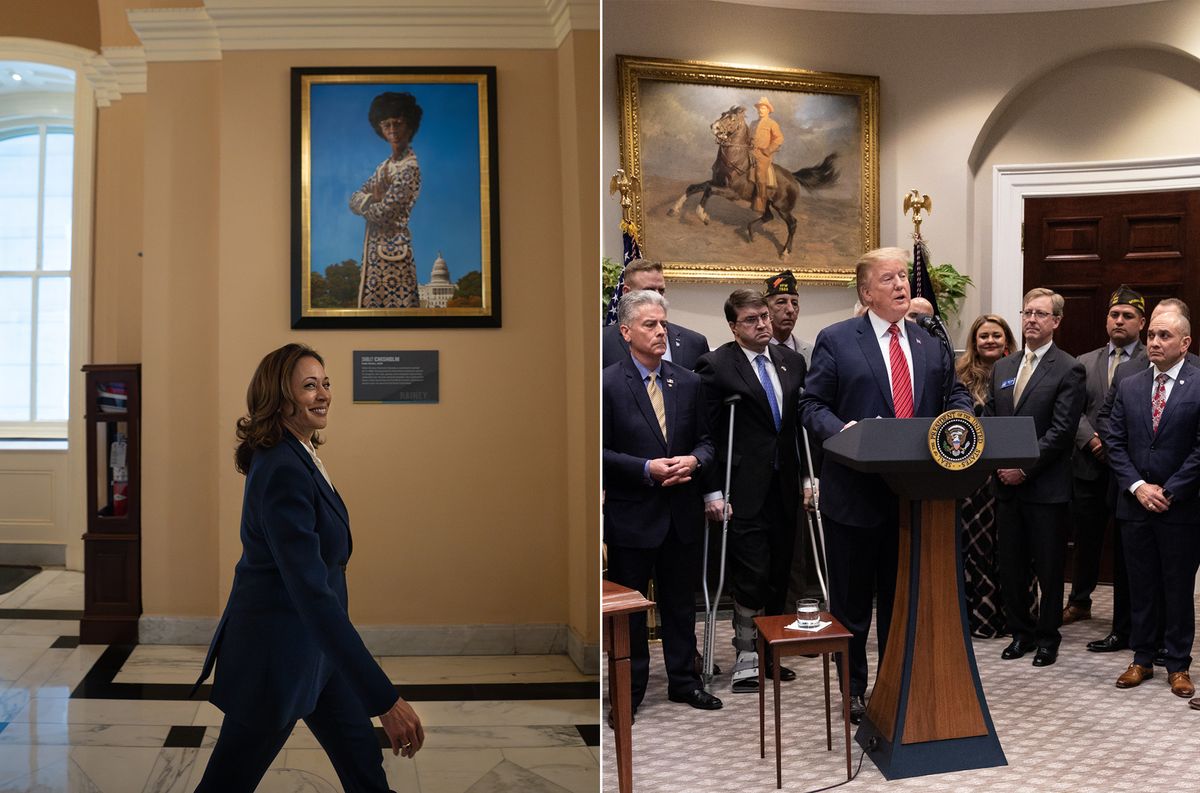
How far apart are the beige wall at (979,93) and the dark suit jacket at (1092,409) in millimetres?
1969

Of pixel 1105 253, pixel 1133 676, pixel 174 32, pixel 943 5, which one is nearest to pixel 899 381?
pixel 1133 676

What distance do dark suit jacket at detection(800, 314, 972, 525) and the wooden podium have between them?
0.71 ft

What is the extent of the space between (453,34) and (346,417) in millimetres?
605

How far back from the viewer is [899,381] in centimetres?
385

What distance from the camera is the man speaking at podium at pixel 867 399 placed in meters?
3.83

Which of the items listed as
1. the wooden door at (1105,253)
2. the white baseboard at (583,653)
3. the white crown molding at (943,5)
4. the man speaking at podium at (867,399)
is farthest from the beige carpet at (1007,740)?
the white crown molding at (943,5)

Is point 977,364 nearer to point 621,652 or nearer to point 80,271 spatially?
point 621,652

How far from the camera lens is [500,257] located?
1.58 m

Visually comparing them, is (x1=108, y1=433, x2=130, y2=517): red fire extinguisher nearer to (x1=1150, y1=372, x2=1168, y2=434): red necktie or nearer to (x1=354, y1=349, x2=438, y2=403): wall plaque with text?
(x1=354, y1=349, x2=438, y2=403): wall plaque with text

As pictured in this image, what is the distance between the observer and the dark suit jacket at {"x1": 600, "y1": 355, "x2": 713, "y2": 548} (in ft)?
12.7

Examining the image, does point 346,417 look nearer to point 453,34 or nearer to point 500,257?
point 500,257

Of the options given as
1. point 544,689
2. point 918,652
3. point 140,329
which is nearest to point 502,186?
point 140,329

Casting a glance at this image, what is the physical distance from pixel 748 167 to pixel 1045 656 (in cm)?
373

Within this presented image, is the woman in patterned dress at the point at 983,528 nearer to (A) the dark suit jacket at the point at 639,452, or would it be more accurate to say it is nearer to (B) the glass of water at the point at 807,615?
(A) the dark suit jacket at the point at 639,452
